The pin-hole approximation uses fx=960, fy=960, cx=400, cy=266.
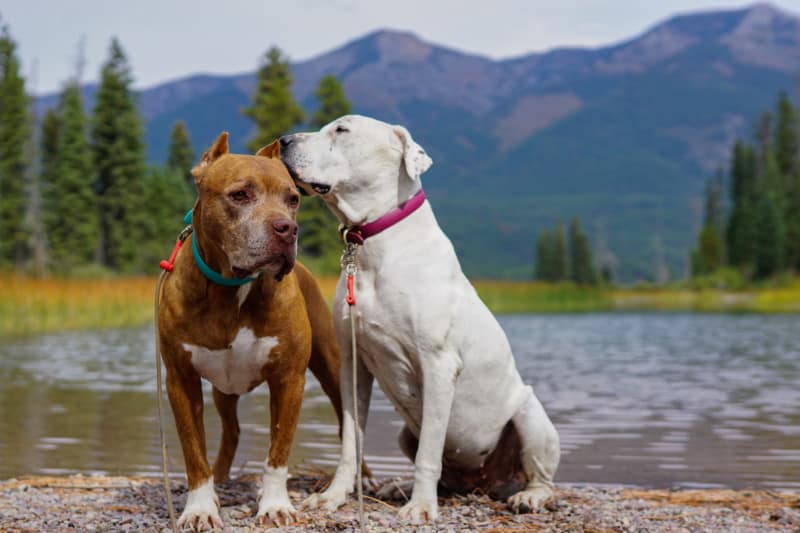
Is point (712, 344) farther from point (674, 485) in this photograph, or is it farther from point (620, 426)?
point (674, 485)

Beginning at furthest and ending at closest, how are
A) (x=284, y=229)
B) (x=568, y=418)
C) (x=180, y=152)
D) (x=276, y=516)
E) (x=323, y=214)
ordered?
1. (x=180, y=152)
2. (x=323, y=214)
3. (x=568, y=418)
4. (x=276, y=516)
5. (x=284, y=229)

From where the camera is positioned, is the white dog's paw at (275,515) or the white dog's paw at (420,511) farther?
the white dog's paw at (420,511)

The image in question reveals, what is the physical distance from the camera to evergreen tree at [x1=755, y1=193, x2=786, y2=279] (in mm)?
83375

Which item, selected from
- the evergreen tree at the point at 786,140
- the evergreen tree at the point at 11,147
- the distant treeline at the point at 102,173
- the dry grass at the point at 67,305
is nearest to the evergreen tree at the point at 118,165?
the distant treeline at the point at 102,173

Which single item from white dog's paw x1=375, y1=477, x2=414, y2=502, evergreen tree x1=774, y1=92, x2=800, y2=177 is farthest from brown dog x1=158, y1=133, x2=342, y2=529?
evergreen tree x1=774, y1=92, x2=800, y2=177

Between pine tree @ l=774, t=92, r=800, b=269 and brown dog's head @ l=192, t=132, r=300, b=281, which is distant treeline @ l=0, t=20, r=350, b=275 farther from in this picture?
pine tree @ l=774, t=92, r=800, b=269

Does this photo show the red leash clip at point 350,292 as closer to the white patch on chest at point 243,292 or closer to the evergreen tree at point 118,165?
the white patch on chest at point 243,292

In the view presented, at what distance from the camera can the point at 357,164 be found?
4734 millimetres

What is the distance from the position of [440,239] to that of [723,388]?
10.0m

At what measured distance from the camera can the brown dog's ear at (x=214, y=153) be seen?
429cm

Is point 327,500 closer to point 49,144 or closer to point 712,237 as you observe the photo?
point 49,144

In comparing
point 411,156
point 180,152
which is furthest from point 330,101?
point 411,156

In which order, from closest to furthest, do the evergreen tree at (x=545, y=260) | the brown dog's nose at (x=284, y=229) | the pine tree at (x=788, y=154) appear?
the brown dog's nose at (x=284, y=229) → the pine tree at (x=788, y=154) → the evergreen tree at (x=545, y=260)

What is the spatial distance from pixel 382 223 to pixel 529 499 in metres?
1.65
